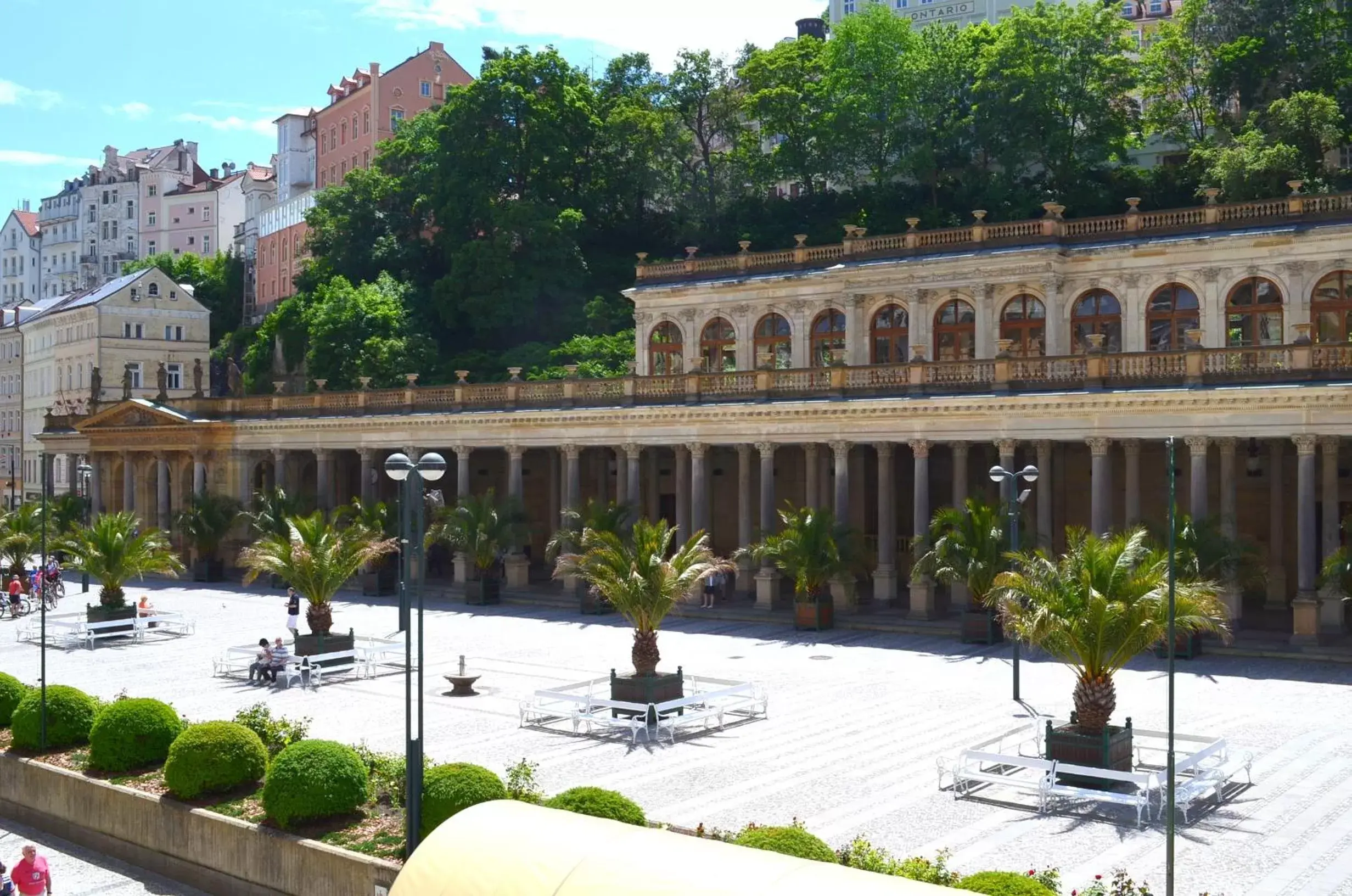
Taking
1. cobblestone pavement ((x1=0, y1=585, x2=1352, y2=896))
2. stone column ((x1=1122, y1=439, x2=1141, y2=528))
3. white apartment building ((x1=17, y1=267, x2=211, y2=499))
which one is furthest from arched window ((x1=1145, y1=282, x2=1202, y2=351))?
white apartment building ((x1=17, y1=267, x2=211, y2=499))

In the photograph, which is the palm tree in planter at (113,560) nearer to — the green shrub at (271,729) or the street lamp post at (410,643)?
the green shrub at (271,729)

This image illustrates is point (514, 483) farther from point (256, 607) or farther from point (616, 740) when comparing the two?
point (616, 740)

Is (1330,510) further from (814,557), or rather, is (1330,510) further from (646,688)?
(646,688)

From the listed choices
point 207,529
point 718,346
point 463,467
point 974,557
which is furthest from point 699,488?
point 207,529

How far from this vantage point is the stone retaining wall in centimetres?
1780

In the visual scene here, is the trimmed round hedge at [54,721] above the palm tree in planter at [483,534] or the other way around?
the other way around

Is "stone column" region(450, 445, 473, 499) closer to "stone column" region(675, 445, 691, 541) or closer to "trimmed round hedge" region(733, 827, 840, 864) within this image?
"stone column" region(675, 445, 691, 541)

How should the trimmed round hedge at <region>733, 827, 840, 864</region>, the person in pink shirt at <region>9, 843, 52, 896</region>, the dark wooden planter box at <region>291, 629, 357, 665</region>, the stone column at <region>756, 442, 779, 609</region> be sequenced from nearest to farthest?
the trimmed round hedge at <region>733, 827, 840, 864</region>, the person in pink shirt at <region>9, 843, 52, 896</region>, the dark wooden planter box at <region>291, 629, 357, 665</region>, the stone column at <region>756, 442, 779, 609</region>

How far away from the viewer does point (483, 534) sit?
48812 mm

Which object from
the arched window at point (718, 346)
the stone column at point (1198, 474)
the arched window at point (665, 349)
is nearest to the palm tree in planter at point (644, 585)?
the stone column at point (1198, 474)

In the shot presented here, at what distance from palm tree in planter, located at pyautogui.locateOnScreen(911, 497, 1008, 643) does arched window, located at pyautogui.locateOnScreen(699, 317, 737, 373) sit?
728 inches

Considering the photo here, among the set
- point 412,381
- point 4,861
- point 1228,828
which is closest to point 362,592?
point 412,381

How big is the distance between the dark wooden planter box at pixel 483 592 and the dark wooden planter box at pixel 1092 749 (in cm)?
3004

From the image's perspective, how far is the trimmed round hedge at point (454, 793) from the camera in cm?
1734
